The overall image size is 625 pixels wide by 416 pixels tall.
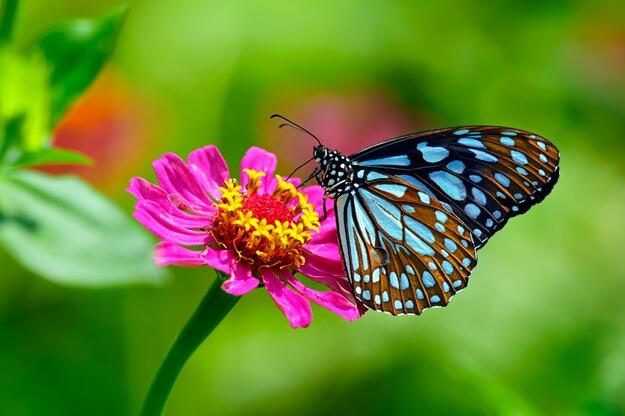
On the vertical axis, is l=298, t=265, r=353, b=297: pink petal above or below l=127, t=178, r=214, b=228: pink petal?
below

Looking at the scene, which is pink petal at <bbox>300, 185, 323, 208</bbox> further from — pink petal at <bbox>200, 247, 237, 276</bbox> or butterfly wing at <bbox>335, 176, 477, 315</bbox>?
pink petal at <bbox>200, 247, 237, 276</bbox>

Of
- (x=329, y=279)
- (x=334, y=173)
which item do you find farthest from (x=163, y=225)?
(x=334, y=173)

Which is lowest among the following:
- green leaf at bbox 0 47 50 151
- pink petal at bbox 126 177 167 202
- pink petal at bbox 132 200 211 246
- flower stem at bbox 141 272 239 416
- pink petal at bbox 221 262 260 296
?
flower stem at bbox 141 272 239 416

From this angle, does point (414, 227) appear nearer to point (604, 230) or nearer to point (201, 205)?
point (201, 205)

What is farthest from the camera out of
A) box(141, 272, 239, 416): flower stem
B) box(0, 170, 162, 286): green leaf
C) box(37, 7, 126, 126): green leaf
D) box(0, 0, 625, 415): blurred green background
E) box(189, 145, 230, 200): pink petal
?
box(0, 0, 625, 415): blurred green background

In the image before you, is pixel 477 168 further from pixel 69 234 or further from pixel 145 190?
pixel 69 234

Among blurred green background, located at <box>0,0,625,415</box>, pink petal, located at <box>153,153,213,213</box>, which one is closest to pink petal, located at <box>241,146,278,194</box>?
pink petal, located at <box>153,153,213,213</box>

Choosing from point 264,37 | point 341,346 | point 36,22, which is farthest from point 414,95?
point 36,22
